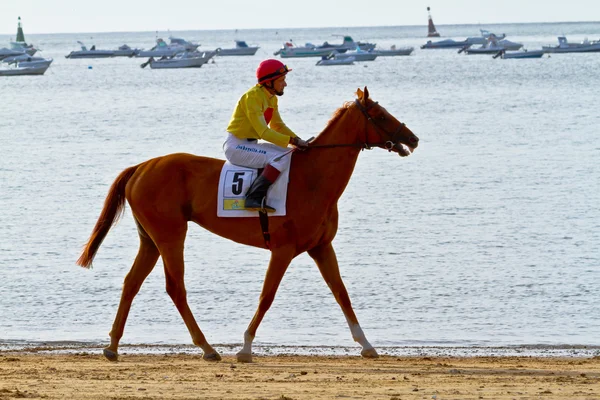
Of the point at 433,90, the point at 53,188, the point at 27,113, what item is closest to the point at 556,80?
the point at 433,90

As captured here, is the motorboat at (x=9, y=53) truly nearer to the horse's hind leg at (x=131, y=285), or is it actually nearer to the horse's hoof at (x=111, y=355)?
the horse's hind leg at (x=131, y=285)

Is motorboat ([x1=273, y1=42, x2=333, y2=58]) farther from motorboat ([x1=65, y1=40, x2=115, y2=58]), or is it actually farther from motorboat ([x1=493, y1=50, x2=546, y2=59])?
motorboat ([x1=65, y1=40, x2=115, y2=58])

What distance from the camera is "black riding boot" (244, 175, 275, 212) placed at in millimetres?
11312

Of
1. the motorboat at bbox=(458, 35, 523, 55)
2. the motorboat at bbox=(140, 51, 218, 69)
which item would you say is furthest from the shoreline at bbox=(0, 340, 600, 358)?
the motorboat at bbox=(458, 35, 523, 55)

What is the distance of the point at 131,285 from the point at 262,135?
6.50 ft

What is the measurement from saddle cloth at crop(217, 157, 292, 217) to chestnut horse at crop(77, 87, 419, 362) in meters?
0.07

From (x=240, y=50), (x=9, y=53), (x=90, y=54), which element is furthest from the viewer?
(x=90, y=54)

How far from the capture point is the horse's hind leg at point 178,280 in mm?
11719

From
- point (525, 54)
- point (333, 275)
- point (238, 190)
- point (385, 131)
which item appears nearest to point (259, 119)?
point (238, 190)

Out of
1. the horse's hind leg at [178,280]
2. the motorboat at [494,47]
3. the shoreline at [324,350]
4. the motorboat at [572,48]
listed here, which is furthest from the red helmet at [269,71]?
the motorboat at [494,47]

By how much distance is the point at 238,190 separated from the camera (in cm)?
1149

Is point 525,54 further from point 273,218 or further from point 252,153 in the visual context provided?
point 273,218

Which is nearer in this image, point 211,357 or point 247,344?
point 247,344

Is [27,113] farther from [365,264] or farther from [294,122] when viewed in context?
[365,264]
